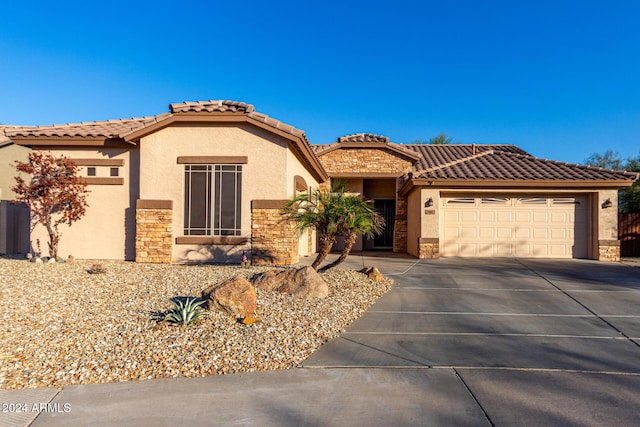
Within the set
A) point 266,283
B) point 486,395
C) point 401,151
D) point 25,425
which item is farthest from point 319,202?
point 401,151

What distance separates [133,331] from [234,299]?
4.74 ft

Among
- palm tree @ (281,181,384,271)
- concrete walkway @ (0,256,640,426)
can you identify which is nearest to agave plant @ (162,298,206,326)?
concrete walkway @ (0,256,640,426)

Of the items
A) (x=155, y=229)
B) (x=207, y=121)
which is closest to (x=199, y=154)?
(x=207, y=121)

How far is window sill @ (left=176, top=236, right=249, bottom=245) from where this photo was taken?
37.5 feet

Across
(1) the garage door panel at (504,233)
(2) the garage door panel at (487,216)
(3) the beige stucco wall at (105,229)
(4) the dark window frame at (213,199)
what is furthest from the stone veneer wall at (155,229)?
(1) the garage door panel at (504,233)

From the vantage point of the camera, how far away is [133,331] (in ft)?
17.2

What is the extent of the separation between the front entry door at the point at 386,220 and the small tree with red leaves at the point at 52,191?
40.9 ft

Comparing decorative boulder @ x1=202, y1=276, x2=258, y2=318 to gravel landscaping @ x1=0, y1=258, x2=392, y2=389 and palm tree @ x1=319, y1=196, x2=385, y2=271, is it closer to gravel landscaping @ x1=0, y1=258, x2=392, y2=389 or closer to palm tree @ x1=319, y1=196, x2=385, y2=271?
gravel landscaping @ x1=0, y1=258, x2=392, y2=389

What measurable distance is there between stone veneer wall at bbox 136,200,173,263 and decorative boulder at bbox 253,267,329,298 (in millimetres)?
4823

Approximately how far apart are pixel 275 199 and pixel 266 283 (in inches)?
160

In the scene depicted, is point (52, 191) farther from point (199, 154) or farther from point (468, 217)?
point (468, 217)

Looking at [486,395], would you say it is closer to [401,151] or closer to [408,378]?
[408,378]

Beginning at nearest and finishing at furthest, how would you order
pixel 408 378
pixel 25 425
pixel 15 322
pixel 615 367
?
pixel 25 425, pixel 408 378, pixel 615 367, pixel 15 322

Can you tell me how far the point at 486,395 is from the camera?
381 centimetres
